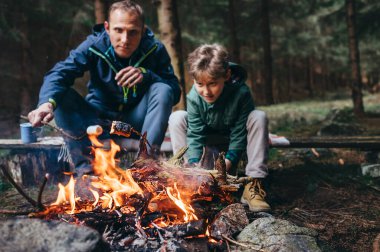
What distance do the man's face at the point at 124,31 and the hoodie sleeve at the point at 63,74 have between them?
368 mm

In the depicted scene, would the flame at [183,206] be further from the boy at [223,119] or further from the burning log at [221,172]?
the boy at [223,119]

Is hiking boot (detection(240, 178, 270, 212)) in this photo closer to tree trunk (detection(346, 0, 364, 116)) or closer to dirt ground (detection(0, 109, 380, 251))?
dirt ground (detection(0, 109, 380, 251))

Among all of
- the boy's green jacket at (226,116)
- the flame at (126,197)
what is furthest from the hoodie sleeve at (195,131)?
the flame at (126,197)

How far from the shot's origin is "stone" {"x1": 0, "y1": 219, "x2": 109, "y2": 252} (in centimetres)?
205

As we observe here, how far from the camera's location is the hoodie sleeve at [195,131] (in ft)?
13.5

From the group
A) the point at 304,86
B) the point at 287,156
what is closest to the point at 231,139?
the point at 287,156

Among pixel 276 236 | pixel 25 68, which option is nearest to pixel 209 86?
pixel 276 236

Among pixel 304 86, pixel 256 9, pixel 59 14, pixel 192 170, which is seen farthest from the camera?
pixel 304 86

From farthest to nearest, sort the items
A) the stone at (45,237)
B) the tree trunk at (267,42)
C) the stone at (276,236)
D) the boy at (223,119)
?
the tree trunk at (267,42)
the boy at (223,119)
the stone at (276,236)
the stone at (45,237)

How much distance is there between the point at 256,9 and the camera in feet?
52.0

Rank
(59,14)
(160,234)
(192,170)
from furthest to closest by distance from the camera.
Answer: (59,14) → (192,170) → (160,234)

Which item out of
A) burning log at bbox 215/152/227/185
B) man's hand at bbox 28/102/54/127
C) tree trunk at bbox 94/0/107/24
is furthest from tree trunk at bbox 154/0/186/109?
burning log at bbox 215/152/227/185

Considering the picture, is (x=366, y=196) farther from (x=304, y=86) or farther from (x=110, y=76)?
(x=304, y=86)

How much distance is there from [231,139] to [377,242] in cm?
169
